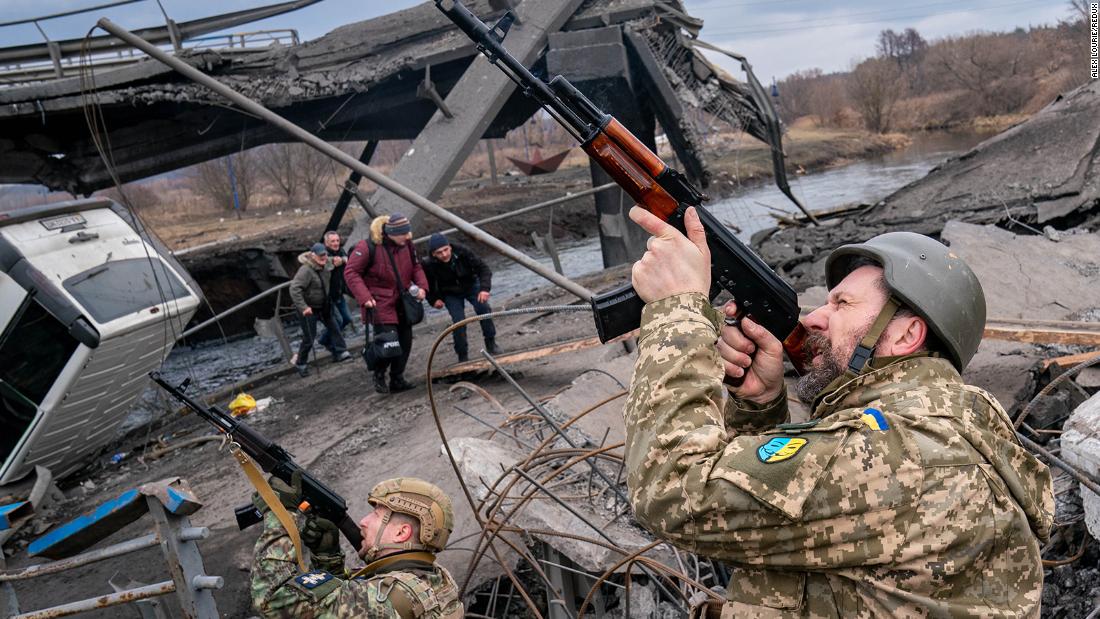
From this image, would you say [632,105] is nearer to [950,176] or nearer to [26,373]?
[950,176]

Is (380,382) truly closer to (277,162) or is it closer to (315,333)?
(315,333)

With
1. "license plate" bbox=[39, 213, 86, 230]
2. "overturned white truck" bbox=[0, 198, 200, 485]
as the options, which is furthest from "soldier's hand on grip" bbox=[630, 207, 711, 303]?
"license plate" bbox=[39, 213, 86, 230]

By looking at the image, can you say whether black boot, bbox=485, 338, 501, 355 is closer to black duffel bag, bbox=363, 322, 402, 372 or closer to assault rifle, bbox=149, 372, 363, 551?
black duffel bag, bbox=363, 322, 402, 372

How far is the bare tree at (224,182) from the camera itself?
18.8 meters

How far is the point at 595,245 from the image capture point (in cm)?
2055

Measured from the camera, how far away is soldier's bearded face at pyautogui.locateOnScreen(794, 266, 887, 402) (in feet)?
6.10

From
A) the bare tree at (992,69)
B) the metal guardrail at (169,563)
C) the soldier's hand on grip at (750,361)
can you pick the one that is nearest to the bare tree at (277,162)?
the metal guardrail at (169,563)

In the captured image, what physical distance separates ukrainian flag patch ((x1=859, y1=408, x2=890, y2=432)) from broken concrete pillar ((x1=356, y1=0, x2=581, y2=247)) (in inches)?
358

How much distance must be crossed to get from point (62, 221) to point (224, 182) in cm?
1981

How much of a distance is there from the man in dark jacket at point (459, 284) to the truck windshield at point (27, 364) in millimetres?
3531

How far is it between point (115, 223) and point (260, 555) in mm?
6026

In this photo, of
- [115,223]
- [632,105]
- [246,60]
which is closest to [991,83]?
[632,105]

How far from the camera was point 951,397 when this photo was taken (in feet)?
5.28

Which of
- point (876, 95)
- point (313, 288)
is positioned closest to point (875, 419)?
point (313, 288)
